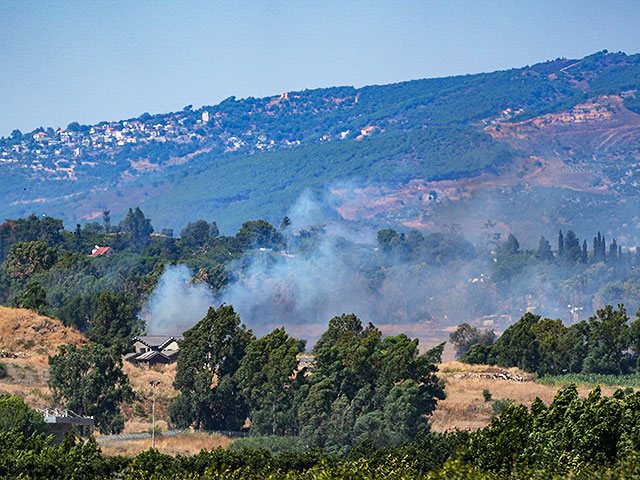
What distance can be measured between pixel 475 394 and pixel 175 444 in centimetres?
3044

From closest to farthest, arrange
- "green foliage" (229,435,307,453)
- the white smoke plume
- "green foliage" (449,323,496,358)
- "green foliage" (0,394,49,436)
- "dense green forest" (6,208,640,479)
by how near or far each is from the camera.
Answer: "dense green forest" (6,208,640,479), "green foliage" (0,394,49,436), "green foliage" (229,435,307,453), "green foliage" (449,323,496,358), the white smoke plume

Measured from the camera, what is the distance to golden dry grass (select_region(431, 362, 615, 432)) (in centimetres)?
9062

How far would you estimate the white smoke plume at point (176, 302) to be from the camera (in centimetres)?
15888

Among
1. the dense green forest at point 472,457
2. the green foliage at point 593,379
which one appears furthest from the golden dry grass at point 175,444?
the green foliage at point 593,379

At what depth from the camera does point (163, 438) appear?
81.4 m

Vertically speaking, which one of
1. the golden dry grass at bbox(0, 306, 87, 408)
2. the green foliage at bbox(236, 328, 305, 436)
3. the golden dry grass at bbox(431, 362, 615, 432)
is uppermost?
the golden dry grass at bbox(0, 306, 87, 408)

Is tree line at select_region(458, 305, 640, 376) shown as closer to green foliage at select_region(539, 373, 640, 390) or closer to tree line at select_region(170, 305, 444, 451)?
green foliage at select_region(539, 373, 640, 390)

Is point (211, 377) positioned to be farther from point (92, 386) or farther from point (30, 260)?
point (30, 260)

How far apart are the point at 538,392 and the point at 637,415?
48.7 metres

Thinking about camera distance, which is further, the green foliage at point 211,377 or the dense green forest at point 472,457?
the green foliage at point 211,377

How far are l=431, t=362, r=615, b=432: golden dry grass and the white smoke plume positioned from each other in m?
57.5

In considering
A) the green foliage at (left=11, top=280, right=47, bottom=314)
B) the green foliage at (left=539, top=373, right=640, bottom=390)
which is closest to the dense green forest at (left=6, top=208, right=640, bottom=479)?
the green foliage at (left=11, top=280, right=47, bottom=314)

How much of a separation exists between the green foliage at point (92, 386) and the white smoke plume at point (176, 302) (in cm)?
6391

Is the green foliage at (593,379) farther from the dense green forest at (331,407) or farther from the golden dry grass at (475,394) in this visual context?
the dense green forest at (331,407)
